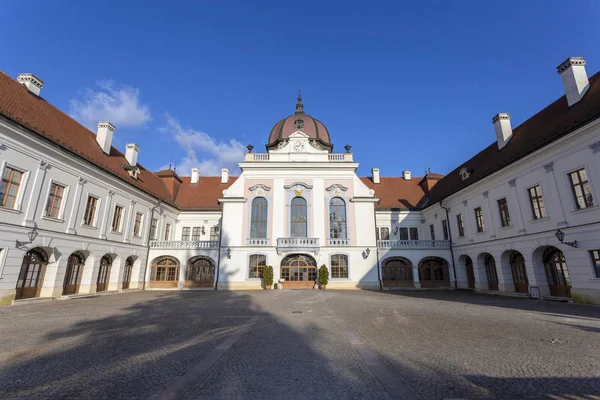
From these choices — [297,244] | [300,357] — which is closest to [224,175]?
[297,244]

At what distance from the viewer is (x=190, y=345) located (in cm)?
647

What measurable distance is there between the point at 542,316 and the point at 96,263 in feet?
80.2

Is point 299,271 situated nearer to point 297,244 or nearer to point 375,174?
point 297,244

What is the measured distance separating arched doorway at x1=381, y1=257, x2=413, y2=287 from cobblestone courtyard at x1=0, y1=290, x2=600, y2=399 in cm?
1516

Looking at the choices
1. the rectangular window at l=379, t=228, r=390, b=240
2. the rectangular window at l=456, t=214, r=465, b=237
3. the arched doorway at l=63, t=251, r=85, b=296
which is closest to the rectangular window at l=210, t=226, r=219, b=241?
the arched doorway at l=63, t=251, r=85, b=296

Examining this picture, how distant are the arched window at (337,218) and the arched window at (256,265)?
6.33 meters

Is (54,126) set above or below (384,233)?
above

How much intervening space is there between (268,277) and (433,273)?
14.7 meters

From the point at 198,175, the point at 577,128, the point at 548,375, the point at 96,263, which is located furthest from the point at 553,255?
the point at 198,175

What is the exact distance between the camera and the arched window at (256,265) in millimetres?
24172

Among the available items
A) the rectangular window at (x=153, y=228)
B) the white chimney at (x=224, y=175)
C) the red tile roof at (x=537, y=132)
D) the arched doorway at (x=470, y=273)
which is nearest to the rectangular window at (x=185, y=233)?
the rectangular window at (x=153, y=228)

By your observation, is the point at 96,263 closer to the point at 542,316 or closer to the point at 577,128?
the point at 542,316

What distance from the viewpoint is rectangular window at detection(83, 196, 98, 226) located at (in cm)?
1866

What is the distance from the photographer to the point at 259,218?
2570cm
